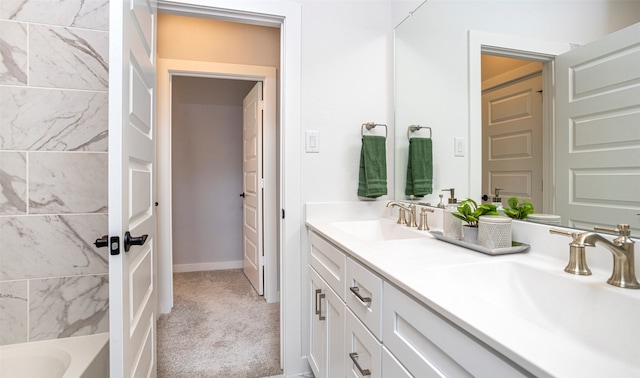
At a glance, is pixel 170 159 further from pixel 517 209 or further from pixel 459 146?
pixel 517 209

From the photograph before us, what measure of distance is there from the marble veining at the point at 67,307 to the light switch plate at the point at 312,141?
114cm

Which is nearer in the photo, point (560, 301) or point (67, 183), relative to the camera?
point (560, 301)

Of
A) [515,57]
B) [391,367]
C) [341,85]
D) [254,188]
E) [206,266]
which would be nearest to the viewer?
[391,367]

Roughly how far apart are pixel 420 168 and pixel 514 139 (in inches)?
24.6

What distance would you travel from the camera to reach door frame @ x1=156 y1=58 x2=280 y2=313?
2.51 metres

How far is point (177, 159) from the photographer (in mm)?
3598

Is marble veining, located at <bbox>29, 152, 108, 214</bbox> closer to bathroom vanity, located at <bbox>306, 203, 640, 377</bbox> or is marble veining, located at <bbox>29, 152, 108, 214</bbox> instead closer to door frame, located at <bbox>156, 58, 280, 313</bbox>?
bathroom vanity, located at <bbox>306, 203, 640, 377</bbox>

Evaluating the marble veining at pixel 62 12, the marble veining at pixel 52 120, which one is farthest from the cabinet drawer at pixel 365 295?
the marble veining at pixel 62 12

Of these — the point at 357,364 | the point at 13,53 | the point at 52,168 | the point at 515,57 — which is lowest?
the point at 357,364

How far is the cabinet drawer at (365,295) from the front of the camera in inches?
34.8

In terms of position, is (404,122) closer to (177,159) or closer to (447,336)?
(447,336)

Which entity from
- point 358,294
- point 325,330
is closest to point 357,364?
point 358,294

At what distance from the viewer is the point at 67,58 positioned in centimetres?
135

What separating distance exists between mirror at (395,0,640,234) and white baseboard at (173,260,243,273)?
260 centimetres
